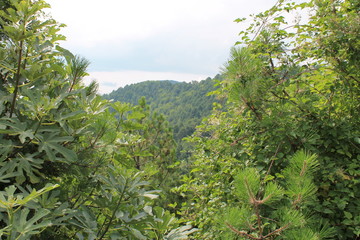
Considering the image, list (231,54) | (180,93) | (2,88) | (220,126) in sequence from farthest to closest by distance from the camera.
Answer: (180,93) → (220,126) → (231,54) → (2,88)

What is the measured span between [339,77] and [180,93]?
466 ft

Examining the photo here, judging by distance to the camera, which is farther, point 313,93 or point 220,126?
point 220,126

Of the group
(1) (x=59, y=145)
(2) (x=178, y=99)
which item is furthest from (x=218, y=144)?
(2) (x=178, y=99)

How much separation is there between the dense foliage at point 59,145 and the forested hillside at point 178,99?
79077 millimetres

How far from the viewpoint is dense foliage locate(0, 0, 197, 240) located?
46.5 inches

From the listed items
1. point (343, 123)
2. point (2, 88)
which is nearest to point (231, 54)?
point (343, 123)

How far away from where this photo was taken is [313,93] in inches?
88.1

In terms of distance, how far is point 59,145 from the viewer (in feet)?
4.04

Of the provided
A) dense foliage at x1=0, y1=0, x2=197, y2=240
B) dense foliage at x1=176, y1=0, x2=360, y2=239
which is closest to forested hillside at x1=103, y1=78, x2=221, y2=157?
dense foliage at x1=176, y1=0, x2=360, y2=239

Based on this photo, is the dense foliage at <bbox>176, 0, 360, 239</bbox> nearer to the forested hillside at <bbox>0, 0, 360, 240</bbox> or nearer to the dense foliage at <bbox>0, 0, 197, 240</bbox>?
the forested hillside at <bbox>0, 0, 360, 240</bbox>

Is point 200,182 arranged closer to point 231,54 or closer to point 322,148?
point 322,148

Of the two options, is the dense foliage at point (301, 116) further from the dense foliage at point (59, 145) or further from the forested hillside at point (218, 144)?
the dense foliage at point (59, 145)

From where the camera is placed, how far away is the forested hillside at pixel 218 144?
1218 millimetres

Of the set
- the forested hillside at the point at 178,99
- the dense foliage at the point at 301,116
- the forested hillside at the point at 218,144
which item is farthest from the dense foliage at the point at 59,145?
the forested hillside at the point at 178,99
